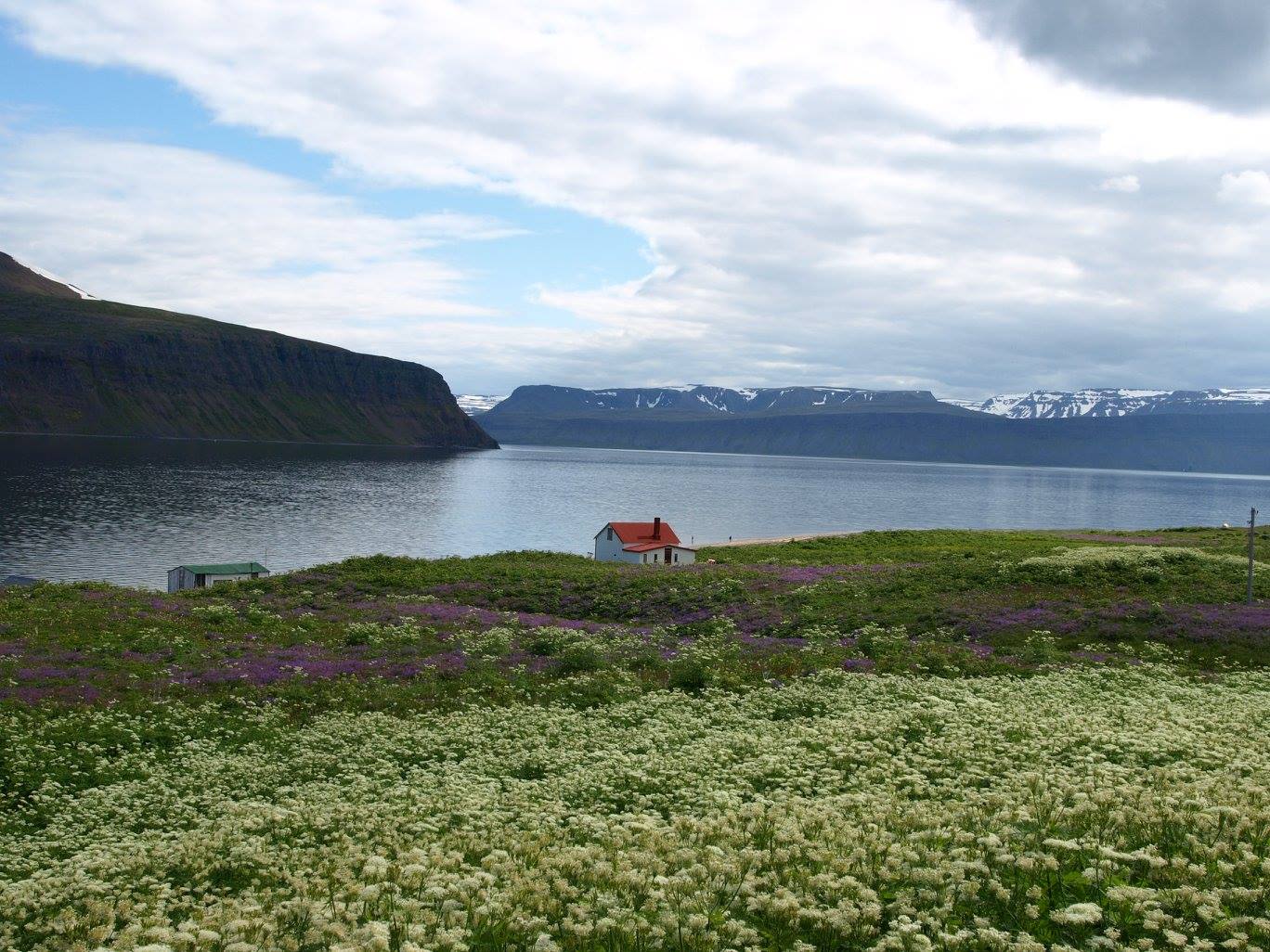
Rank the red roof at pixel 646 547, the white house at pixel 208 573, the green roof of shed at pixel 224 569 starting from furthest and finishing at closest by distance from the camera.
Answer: the red roof at pixel 646 547
the green roof of shed at pixel 224 569
the white house at pixel 208 573

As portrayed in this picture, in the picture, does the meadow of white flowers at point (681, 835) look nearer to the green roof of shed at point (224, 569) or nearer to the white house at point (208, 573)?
the white house at point (208, 573)

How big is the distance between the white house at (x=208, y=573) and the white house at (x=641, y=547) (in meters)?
24.1

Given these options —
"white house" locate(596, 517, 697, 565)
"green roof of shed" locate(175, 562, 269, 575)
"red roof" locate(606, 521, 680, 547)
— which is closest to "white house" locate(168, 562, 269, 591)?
"green roof of shed" locate(175, 562, 269, 575)

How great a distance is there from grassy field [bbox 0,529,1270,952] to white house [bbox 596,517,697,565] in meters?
32.0

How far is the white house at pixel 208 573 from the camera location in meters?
56.7

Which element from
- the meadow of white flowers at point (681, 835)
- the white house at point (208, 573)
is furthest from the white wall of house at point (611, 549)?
the meadow of white flowers at point (681, 835)

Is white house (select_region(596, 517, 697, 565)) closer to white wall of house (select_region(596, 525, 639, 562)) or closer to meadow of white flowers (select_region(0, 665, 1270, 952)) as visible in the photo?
white wall of house (select_region(596, 525, 639, 562))

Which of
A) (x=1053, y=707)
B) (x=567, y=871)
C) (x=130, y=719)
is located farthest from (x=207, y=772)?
(x=1053, y=707)

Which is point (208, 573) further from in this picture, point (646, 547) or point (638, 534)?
point (638, 534)

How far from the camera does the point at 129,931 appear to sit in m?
7.69

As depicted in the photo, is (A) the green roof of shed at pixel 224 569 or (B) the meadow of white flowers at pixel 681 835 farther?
(A) the green roof of shed at pixel 224 569

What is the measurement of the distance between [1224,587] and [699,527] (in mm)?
91932

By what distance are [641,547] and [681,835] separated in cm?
5910

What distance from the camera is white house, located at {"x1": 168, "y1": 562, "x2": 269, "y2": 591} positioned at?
186ft
